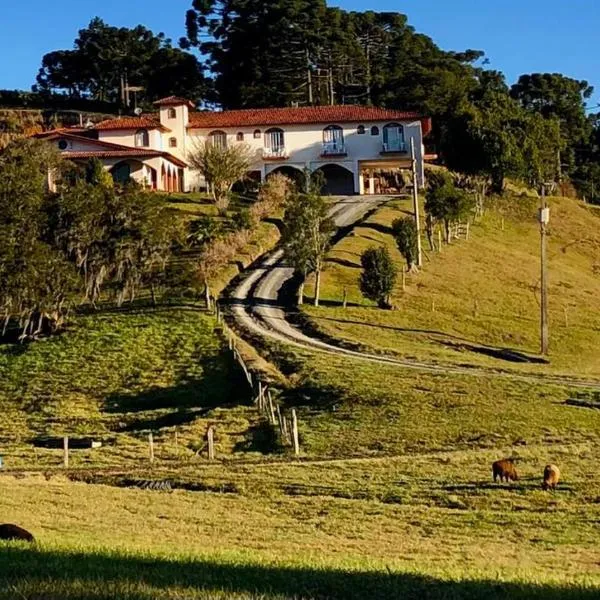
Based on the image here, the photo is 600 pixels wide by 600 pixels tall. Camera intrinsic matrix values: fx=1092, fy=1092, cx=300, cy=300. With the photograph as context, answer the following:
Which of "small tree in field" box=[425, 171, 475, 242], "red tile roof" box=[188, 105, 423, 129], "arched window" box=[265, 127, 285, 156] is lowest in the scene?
"small tree in field" box=[425, 171, 475, 242]

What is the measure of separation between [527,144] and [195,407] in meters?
55.8

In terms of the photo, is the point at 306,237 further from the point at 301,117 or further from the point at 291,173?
the point at 301,117

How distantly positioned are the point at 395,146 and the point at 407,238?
31979 millimetres

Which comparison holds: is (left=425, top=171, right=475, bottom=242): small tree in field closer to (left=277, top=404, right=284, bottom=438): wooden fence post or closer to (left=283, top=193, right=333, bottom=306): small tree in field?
(left=283, top=193, right=333, bottom=306): small tree in field

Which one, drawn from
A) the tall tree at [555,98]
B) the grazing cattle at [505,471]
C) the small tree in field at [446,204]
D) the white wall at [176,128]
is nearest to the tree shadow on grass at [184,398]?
the grazing cattle at [505,471]

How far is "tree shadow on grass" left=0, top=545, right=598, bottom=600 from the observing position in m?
9.36

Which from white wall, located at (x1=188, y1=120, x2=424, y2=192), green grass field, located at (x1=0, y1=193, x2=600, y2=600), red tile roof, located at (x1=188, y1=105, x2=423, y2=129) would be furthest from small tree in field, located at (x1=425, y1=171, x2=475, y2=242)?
red tile roof, located at (x1=188, y1=105, x2=423, y2=129)

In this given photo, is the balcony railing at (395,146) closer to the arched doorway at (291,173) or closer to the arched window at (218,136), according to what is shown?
the arched doorway at (291,173)

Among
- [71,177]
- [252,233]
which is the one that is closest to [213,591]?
[252,233]

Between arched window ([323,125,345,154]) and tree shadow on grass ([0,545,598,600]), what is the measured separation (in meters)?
83.5

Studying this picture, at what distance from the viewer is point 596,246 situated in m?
84.6

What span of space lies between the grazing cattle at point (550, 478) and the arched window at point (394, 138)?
7139 cm

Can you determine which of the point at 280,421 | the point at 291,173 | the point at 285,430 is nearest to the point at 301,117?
the point at 291,173

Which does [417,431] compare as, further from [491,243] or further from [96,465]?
[491,243]
